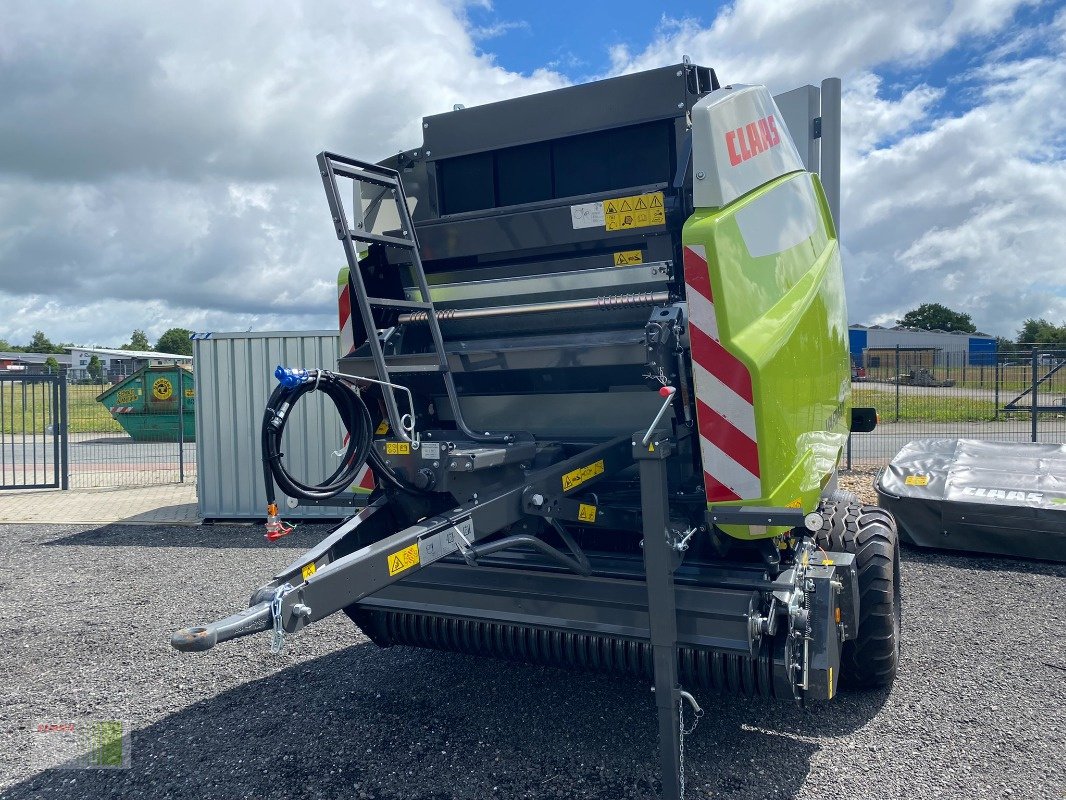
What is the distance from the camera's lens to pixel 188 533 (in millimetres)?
8523

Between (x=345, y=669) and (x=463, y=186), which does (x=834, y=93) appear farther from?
(x=345, y=669)

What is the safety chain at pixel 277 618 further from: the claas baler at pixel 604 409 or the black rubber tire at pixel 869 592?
the black rubber tire at pixel 869 592

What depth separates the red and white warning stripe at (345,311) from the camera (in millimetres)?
4125

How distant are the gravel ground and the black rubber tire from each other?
0.17 metres

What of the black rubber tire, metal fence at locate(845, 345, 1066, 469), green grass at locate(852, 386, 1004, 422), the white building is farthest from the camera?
the white building

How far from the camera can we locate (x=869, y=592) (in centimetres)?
370

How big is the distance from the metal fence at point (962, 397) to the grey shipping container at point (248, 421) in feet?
22.7

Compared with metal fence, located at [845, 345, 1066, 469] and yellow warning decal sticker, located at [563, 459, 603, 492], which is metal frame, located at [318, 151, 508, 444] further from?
metal fence, located at [845, 345, 1066, 469]

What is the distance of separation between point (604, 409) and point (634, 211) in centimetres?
91

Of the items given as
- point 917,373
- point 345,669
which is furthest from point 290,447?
point 917,373

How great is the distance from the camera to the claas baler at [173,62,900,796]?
295 cm

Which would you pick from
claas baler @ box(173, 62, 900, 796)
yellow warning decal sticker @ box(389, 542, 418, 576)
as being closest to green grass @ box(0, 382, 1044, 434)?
claas baler @ box(173, 62, 900, 796)

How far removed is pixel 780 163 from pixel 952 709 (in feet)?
8.54

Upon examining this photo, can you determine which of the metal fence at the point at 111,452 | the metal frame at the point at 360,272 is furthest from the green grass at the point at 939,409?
the metal frame at the point at 360,272
